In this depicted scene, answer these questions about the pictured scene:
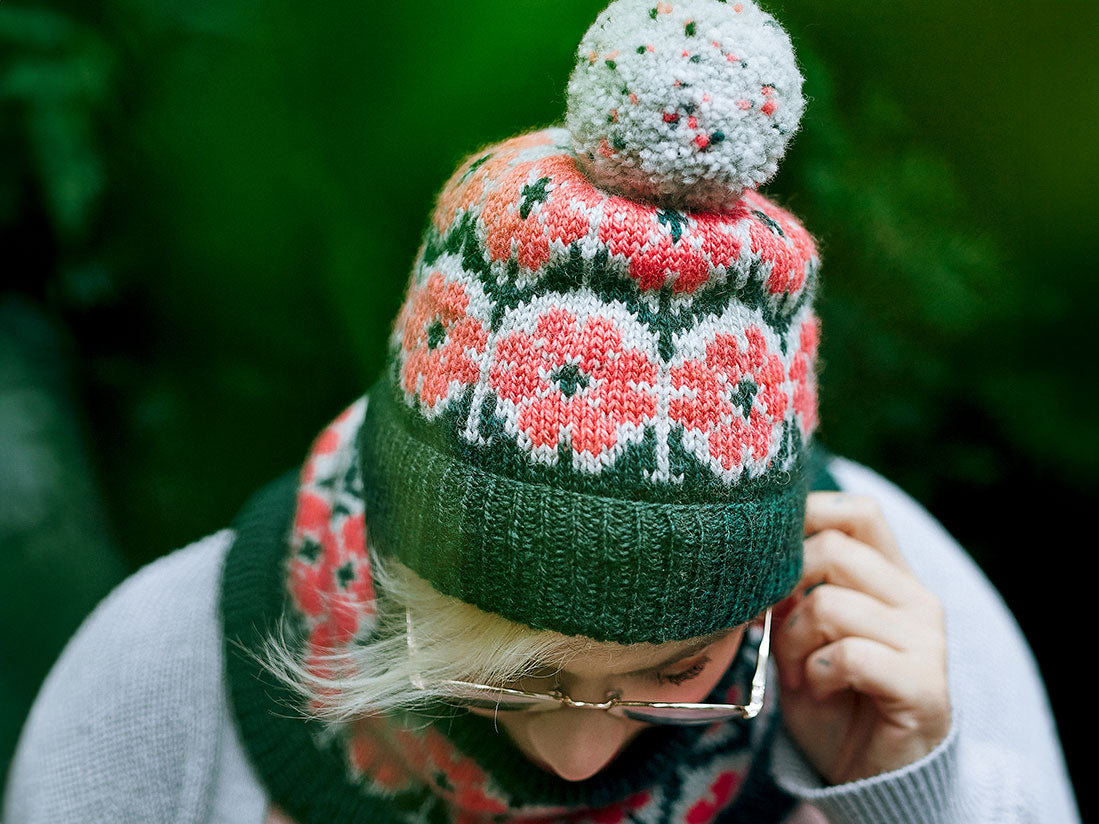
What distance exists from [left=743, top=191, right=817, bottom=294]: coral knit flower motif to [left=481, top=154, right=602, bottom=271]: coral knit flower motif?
129 millimetres

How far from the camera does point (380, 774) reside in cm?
92

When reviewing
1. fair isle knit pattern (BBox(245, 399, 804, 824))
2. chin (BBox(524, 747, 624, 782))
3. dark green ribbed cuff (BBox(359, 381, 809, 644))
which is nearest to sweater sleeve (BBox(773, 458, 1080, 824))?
fair isle knit pattern (BBox(245, 399, 804, 824))

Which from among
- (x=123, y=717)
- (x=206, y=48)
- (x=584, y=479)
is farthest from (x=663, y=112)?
(x=123, y=717)

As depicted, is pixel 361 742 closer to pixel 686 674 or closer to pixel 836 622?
pixel 686 674

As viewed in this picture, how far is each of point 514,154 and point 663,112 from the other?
0.15 m

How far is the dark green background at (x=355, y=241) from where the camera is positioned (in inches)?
31.3

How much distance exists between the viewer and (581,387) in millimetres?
618

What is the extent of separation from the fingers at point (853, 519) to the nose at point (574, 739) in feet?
1.07

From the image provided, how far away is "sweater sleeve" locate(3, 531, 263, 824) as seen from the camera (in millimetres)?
911

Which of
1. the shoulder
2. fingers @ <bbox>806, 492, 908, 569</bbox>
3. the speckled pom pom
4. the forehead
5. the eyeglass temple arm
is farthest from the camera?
the shoulder

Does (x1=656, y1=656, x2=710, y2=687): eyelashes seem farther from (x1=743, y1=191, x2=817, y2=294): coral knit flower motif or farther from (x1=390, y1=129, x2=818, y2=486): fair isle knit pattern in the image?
(x1=743, y1=191, x2=817, y2=294): coral knit flower motif

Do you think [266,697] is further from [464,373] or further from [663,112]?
[663,112]

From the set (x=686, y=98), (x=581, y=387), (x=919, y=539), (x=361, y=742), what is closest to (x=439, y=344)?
(x=581, y=387)

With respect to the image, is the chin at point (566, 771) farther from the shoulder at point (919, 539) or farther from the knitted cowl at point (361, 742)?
the shoulder at point (919, 539)
